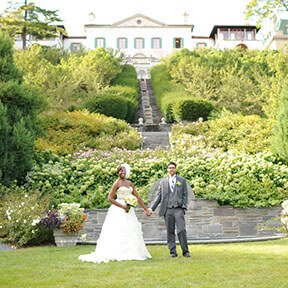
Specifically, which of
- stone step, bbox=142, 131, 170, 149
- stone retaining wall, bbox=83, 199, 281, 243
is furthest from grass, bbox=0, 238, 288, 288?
stone step, bbox=142, 131, 170, 149

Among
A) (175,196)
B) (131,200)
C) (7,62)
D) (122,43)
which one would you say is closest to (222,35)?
(122,43)

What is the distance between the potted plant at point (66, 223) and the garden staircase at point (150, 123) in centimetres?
892

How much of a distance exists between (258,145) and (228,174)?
4.39 meters

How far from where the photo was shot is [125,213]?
888 centimetres

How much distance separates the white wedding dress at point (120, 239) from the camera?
28.3 feet

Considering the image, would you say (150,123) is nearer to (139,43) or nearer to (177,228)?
(177,228)

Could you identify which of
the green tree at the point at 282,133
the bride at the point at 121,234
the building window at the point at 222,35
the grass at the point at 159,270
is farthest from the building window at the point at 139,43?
the bride at the point at 121,234

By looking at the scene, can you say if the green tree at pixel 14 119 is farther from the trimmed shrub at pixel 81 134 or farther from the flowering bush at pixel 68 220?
the flowering bush at pixel 68 220

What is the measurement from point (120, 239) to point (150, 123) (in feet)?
66.6

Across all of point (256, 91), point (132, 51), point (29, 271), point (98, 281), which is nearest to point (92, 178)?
point (29, 271)

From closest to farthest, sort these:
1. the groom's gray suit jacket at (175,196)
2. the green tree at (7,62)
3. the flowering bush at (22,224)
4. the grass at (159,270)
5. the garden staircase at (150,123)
→ the grass at (159,270) → the groom's gray suit jacket at (175,196) → the flowering bush at (22,224) → the green tree at (7,62) → the garden staircase at (150,123)

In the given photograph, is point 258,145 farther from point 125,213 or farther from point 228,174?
point 125,213

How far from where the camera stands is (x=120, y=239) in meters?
8.74

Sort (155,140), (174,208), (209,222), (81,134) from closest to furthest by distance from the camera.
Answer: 1. (174,208)
2. (209,222)
3. (81,134)
4. (155,140)
